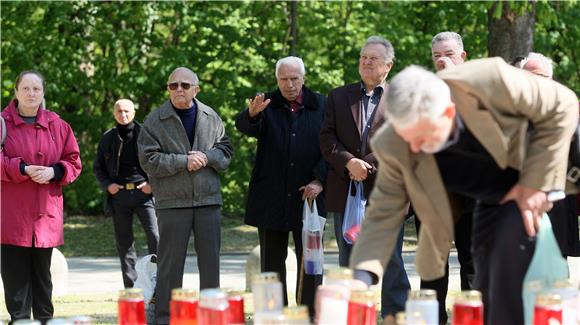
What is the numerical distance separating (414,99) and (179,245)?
432 centimetres

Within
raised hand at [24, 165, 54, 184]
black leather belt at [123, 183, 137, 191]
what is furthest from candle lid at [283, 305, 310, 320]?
black leather belt at [123, 183, 137, 191]

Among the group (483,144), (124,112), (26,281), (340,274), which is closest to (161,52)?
(124,112)

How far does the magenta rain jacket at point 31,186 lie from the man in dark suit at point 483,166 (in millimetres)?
3628

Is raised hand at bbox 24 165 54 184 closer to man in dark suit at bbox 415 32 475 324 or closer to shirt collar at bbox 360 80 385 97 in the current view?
shirt collar at bbox 360 80 385 97

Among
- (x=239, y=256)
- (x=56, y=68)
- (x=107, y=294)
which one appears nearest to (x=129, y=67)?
(x=56, y=68)

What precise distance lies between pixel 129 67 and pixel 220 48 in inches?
72.5

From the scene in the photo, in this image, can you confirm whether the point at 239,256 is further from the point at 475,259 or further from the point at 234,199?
the point at 475,259

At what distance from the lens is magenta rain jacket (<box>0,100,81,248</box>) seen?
319 inches

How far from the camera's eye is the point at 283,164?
8.77 meters

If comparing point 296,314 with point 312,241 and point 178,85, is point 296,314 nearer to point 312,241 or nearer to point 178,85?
point 312,241

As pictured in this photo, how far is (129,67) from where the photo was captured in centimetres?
1964

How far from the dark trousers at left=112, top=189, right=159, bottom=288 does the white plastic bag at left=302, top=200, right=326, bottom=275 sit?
8.54 ft

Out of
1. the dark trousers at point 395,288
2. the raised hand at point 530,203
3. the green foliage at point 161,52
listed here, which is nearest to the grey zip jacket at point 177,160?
the dark trousers at point 395,288

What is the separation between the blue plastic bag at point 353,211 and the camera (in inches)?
316
